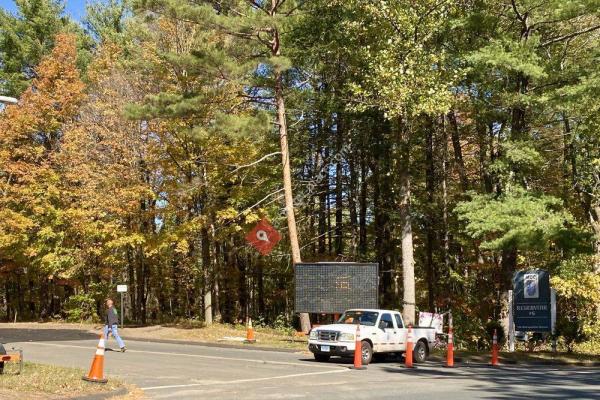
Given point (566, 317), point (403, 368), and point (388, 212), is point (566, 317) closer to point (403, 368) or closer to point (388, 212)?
point (388, 212)

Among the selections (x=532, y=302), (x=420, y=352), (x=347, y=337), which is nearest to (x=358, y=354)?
(x=347, y=337)

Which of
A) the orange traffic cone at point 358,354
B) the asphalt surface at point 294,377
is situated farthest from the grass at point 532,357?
the orange traffic cone at point 358,354

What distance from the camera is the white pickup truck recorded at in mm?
19203

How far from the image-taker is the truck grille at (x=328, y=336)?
1939 centimetres

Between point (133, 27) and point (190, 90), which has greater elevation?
point (133, 27)

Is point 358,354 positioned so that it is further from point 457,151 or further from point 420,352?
point 457,151

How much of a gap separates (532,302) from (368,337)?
8.26 meters

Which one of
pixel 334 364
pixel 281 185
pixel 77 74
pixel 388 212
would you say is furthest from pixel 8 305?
pixel 334 364

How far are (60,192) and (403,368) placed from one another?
25150 millimetres

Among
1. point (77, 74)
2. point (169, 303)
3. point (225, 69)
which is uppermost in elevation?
point (77, 74)

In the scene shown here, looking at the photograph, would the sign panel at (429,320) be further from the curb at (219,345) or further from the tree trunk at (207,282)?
the tree trunk at (207,282)

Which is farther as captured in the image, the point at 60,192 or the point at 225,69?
the point at 60,192

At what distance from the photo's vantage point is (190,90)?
98.7ft

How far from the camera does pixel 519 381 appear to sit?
14867 mm
